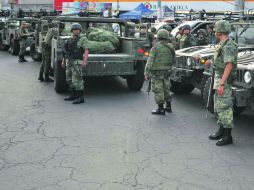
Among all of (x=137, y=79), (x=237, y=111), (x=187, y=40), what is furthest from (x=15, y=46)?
(x=237, y=111)

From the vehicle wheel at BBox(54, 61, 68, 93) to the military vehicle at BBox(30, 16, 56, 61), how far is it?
3.19m

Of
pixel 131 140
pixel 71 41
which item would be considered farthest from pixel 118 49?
pixel 131 140

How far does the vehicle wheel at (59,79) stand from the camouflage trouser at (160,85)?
2293 mm

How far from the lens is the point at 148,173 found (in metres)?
4.41

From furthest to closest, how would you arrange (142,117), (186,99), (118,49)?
(118,49) < (186,99) < (142,117)

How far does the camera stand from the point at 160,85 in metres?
7.13

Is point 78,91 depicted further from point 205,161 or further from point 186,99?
point 205,161

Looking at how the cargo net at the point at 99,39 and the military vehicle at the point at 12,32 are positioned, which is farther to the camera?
the military vehicle at the point at 12,32

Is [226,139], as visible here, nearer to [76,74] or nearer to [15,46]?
[76,74]

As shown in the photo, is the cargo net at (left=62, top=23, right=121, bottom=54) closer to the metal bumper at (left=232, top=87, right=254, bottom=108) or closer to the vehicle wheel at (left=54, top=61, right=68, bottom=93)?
the vehicle wheel at (left=54, top=61, right=68, bottom=93)

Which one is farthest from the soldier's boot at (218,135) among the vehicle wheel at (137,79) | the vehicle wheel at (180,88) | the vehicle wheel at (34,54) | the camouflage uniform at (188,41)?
the vehicle wheel at (34,54)

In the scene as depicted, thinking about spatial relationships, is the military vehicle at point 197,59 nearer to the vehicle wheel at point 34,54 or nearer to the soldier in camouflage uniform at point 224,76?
the soldier in camouflage uniform at point 224,76

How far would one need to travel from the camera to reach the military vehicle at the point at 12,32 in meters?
15.7

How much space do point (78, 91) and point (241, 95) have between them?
346cm
